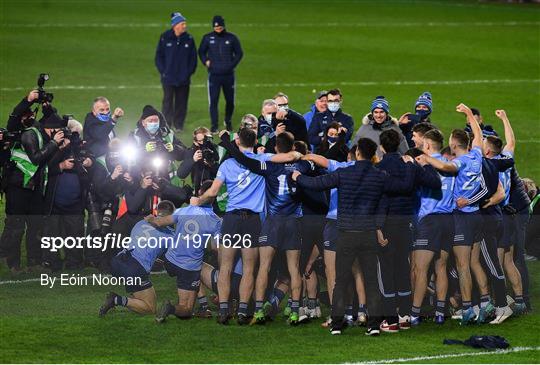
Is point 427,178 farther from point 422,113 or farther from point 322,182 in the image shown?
point 422,113

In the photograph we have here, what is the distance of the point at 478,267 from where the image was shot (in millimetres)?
14578

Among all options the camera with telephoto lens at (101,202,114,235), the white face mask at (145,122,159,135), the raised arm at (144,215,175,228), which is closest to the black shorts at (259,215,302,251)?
the raised arm at (144,215,175,228)

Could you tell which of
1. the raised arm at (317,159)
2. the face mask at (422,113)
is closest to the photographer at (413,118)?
the face mask at (422,113)

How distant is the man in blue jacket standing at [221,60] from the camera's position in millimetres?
25828

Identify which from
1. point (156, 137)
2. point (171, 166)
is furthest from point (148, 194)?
point (156, 137)

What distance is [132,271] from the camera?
14.6m

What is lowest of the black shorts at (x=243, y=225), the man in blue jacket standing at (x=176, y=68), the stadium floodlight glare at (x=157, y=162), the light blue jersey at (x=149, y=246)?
the light blue jersey at (x=149, y=246)

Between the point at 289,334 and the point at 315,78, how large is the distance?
18.0m

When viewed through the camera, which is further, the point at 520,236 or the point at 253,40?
the point at 253,40

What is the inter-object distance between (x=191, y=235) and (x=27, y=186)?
9.00 ft

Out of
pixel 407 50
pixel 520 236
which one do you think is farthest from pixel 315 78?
pixel 520 236

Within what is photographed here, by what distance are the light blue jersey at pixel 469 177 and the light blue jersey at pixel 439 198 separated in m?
0.09

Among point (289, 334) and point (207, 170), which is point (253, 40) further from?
point (289, 334)

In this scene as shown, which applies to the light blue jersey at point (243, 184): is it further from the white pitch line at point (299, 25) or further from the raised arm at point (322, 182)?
the white pitch line at point (299, 25)
